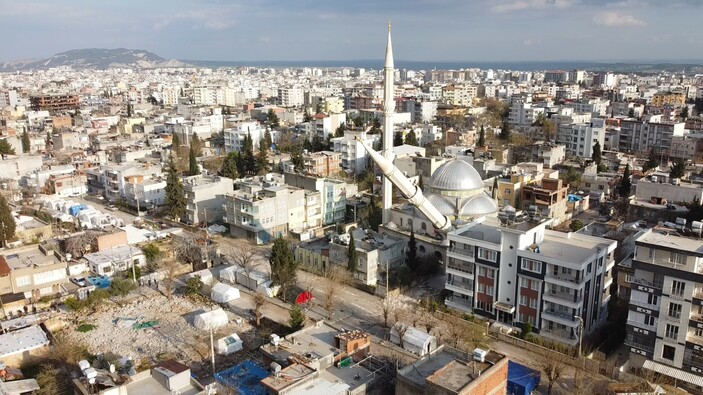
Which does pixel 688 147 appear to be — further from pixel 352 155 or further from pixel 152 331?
pixel 152 331

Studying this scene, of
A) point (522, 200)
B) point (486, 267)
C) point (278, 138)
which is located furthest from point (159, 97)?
point (486, 267)

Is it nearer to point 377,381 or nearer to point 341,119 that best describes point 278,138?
point 341,119

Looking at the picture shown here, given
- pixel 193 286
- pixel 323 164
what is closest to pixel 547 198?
pixel 323 164

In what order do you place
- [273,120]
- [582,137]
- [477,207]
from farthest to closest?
[273,120], [582,137], [477,207]

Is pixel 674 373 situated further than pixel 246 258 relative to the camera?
No

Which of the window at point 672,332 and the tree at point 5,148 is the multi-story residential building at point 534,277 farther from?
the tree at point 5,148

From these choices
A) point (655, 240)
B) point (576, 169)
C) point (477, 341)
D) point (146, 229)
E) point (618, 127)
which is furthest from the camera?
point (618, 127)

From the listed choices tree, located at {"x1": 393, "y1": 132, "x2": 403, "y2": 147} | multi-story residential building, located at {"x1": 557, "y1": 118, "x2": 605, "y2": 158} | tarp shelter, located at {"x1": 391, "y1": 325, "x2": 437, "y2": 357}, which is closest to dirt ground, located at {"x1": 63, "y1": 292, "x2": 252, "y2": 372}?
tarp shelter, located at {"x1": 391, "y1": 325, "x2": 437, "y2": 357}
